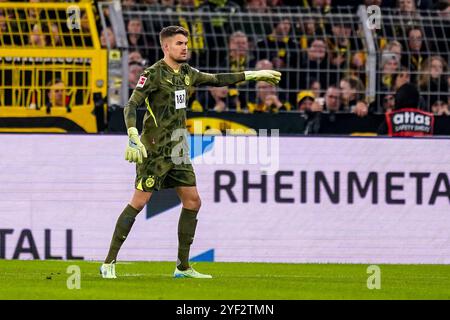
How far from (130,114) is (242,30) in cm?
697

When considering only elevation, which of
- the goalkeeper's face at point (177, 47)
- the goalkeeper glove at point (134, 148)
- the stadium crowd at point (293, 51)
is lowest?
the goalkeeper glove at point (134, 148)

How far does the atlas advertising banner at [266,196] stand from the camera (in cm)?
→ 1540

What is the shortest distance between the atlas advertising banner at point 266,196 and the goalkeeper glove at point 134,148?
11.9ft

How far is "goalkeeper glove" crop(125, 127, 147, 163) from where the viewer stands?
11719 millimetres

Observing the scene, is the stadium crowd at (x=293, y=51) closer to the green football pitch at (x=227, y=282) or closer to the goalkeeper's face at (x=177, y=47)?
the green football pitch at (x=227, y=282)

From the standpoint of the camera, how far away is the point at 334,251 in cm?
1555

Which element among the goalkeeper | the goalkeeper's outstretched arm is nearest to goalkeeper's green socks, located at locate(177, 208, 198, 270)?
the goalkeeper

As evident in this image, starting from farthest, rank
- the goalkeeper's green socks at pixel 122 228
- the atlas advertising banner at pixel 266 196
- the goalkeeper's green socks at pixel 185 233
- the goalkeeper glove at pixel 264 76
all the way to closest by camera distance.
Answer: the atlas advertising banner at pixel 266 196 < the goalkeeper glove at pixel 264 76 < the goalkeeper's green socks at pixel 185 233 < the goalkeeper's green socks at pixel 122 228

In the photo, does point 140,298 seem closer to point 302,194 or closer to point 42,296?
point 42,296

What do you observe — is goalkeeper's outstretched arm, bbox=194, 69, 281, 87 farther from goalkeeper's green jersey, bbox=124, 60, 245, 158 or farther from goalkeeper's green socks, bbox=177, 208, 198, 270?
goalkeeper's green socks, bbox=177, 208, 198, 270

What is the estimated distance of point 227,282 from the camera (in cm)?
1196

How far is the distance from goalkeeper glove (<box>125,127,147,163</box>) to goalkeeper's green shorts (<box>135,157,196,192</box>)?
29cm

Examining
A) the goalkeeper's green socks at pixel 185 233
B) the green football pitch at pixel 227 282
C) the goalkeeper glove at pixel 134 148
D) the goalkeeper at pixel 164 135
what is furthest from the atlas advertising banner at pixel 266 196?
the goalkeeper glove at pixel 134 148

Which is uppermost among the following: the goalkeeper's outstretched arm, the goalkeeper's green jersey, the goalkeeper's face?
the goalkeeper's face
